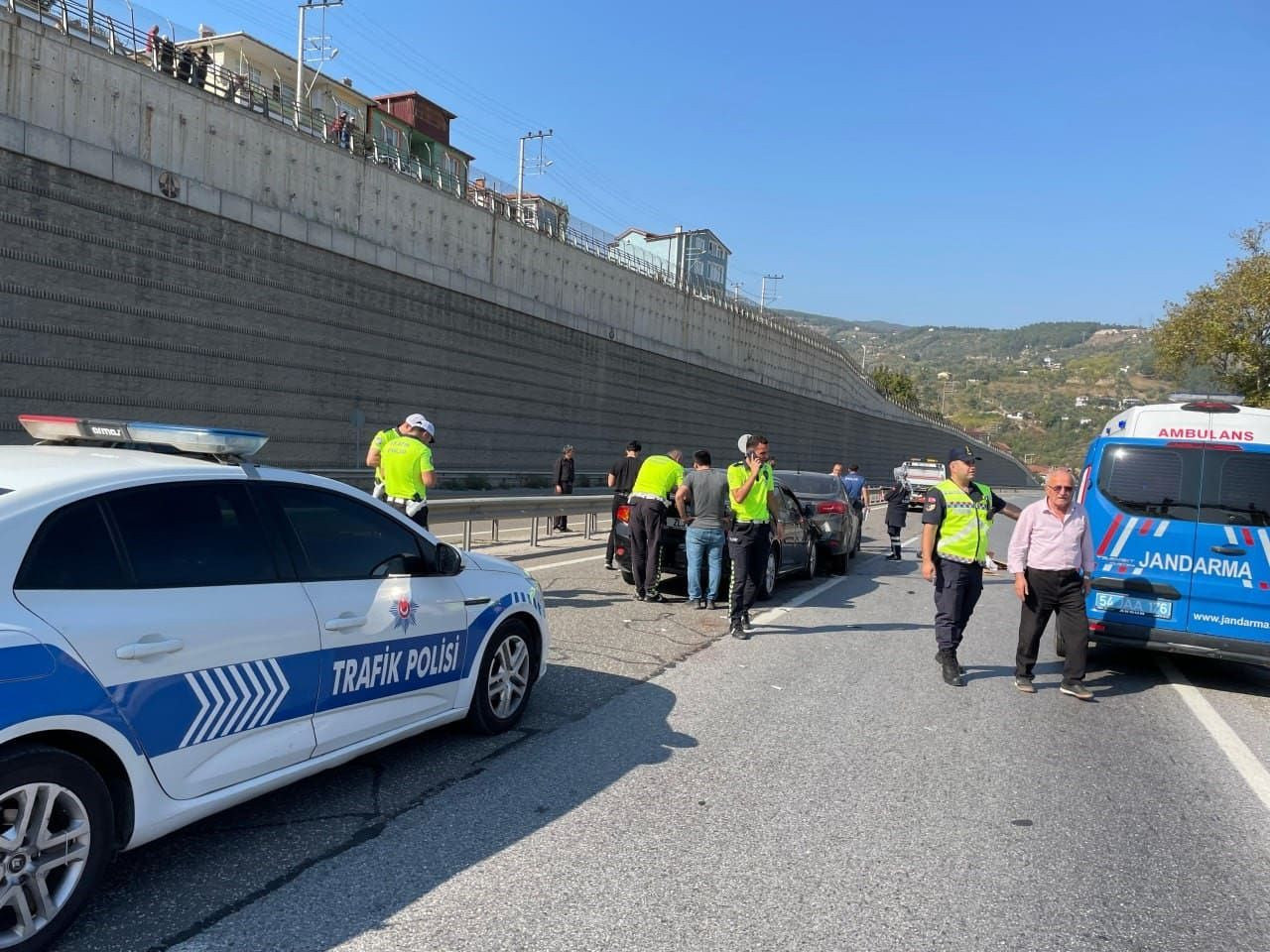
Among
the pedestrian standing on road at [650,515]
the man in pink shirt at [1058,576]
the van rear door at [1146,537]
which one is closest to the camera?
the man in pink shirt at [1058,576]

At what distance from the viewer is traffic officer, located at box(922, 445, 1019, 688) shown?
23.4ft

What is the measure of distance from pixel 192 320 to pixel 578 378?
1760 cm

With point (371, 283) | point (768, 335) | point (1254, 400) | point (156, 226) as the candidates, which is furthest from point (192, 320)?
point (768, 335)

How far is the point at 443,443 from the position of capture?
28.6m

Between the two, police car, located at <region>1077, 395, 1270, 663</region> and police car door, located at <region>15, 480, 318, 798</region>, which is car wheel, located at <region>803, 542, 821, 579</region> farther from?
police car door, located at <region>15, 480, 318, 798</region>

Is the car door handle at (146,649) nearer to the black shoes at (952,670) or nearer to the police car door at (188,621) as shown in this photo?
the police car door at (188,621)

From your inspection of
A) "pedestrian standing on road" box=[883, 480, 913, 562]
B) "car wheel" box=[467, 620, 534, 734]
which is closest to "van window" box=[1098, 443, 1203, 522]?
"car wheel" box=[467, 620, 534, 734]

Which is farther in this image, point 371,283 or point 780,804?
point 371,283

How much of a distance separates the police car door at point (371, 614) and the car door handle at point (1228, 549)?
595 centimetres

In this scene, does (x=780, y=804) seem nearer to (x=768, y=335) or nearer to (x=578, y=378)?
(x=578, y=378)

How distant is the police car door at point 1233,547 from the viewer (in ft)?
23.4

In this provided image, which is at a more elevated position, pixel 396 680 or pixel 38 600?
pixel 38 600

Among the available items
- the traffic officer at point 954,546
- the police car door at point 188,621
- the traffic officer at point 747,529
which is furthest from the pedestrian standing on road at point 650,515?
the police car door at point 188,621

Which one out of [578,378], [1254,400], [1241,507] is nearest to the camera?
[1241,507]
